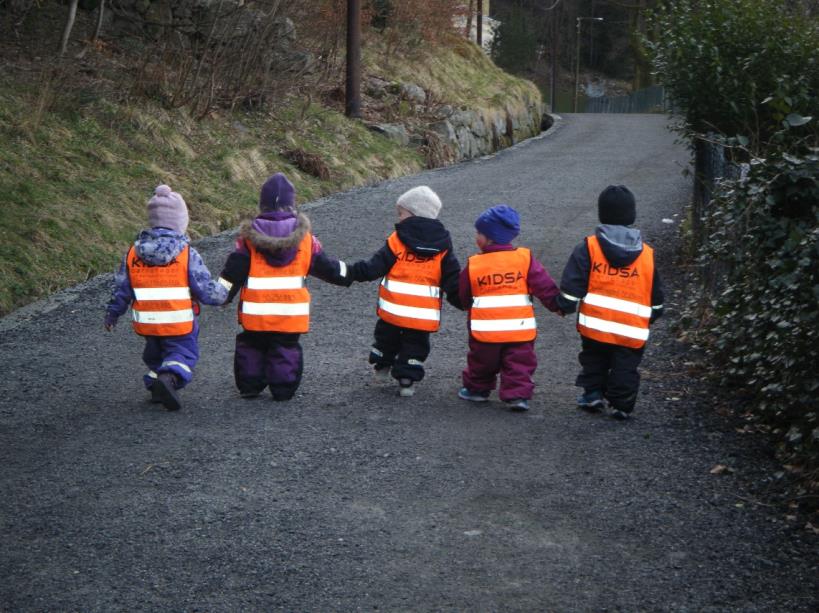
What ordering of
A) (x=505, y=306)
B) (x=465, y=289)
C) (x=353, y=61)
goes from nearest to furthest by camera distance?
(x=505, y=306)
(x=465, y=289)
(x=353, y=61)

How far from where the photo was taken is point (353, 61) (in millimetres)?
23266

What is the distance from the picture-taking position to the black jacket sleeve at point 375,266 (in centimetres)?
735

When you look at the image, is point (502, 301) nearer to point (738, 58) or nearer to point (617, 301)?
point (617, 301)

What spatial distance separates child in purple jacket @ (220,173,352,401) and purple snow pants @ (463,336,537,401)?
115 cm

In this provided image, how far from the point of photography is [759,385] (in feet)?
22.9

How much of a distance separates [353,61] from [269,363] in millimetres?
16979

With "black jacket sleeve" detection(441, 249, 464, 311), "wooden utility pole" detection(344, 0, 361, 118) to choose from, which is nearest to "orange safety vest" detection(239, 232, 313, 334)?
"black jacket sleeve" detection(441, 249, 464, 311)

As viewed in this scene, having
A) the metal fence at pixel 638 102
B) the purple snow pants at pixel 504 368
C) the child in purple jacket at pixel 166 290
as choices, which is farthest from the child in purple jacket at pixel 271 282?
the metal fence at pixel 638 102

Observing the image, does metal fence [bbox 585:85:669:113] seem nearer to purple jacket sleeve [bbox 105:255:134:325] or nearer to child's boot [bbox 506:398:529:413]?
child's boot [bbox 506:398:529:413]

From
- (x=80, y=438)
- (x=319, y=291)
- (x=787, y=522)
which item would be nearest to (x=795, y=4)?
(x=319, y=291)

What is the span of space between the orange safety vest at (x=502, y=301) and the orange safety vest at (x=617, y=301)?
38cm

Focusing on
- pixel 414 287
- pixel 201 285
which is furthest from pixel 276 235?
pixel 414 287

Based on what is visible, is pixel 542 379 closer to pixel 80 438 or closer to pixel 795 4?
pixel 80 438

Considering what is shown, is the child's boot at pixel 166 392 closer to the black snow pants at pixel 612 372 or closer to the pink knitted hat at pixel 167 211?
the pink knitted hat at pixel 167 211
